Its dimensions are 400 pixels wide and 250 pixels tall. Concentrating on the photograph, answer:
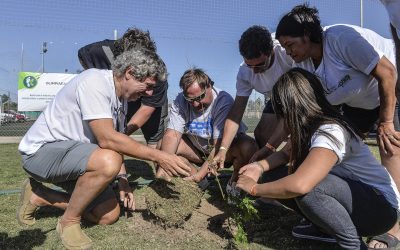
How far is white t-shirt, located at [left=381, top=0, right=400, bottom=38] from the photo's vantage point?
97.5 inches

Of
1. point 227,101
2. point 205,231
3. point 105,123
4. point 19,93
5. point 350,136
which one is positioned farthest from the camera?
point 19,93

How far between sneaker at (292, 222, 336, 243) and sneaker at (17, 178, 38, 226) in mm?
1939

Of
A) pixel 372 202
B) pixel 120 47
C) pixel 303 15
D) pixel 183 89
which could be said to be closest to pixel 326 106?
pixel 372 202

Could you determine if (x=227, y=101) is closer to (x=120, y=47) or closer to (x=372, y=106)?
(x=120, y=47)

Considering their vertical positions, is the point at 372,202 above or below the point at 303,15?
below

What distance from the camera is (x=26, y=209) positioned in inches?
126

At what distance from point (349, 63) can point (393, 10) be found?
40 centimetres

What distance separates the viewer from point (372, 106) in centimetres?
306

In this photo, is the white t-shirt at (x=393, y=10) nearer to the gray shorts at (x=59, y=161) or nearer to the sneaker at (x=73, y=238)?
the gray shorts at (x=59, y=161)

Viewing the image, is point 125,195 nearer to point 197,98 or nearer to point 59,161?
point 59,161

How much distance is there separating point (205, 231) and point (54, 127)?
1307mm

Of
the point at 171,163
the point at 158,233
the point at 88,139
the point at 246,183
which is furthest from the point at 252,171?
the point at 88,139

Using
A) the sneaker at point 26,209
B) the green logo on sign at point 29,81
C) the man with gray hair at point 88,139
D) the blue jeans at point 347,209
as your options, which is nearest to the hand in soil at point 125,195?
the man with gray hair at point 88,139

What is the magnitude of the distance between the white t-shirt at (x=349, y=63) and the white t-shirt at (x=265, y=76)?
0.37m
